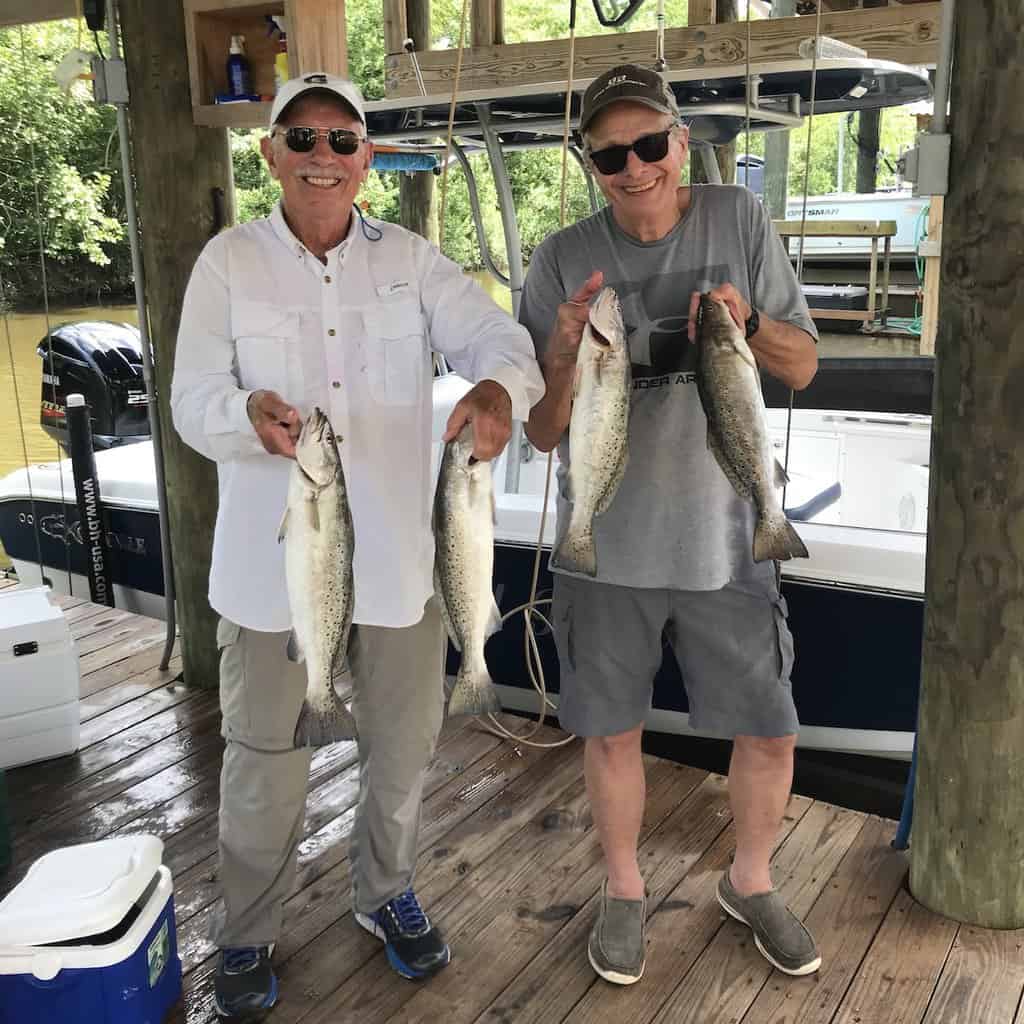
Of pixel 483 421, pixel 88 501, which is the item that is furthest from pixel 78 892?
pixel 88 501

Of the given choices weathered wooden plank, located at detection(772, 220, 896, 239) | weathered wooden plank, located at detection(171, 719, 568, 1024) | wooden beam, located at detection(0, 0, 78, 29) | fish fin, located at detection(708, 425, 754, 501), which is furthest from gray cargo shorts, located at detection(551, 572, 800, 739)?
weathered wooden plank, located at detection(772, 220, 896, 239)

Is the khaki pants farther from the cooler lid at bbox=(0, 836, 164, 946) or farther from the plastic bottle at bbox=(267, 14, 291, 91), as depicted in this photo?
the plastic bottle at bbox=(267, 14, 291, 91)

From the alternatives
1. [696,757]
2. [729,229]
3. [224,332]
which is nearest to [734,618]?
[729,229]

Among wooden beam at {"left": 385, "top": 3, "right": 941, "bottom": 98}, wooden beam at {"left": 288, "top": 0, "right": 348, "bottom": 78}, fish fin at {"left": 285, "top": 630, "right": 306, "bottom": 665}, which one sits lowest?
fish fin at {"left": 285, "top": 630, "right": 306, "bottom": 665}

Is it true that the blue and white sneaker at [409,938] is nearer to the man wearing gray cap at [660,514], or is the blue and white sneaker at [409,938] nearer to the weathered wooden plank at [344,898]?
the weathered wooden plank at [344,898]

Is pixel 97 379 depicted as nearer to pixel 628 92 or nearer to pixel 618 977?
pixel 628 92

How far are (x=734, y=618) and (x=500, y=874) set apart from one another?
1.12 meters

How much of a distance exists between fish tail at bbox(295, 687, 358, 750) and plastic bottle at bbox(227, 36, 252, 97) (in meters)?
2.66

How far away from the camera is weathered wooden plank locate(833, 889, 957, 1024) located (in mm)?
2420

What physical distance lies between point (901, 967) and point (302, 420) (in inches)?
76.8

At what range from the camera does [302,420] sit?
2.09 m

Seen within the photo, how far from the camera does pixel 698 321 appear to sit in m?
2.01

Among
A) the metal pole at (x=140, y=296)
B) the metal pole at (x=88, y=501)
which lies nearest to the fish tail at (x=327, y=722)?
the metal pole at (x=140, y=296)

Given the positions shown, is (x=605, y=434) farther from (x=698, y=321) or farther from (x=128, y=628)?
(x=128, y=628)
